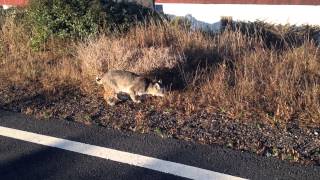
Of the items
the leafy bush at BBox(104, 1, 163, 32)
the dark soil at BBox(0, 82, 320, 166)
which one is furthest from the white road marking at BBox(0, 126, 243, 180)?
the leafy bush at BBox(104, 1, 163, 32)

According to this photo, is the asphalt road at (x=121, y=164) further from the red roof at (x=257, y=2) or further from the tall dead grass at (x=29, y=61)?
the red roof at (x=257, y=2)

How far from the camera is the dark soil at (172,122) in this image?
207 inches

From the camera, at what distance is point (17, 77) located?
8336 millimetres

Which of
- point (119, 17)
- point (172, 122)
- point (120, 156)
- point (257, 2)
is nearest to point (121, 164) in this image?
point (120, 156)

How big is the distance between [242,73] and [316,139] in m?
2.20

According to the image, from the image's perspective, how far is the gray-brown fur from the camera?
6914mm

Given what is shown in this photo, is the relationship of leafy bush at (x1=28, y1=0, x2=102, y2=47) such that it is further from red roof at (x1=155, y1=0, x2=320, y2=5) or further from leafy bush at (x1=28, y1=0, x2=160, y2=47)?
red roof at (x1=155, y1=0, x2=320, y2=5)

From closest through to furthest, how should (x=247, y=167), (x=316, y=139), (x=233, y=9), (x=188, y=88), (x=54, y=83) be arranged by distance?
(x=247, y=167)
(x=316, y=139)
(x=188, y=88)
(x=54, y=83)
(x=233, y=9)

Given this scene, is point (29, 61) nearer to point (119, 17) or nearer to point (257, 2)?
point (119, 17)

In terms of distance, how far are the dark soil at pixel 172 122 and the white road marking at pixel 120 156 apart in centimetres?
59

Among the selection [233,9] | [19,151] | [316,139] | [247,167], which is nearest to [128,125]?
[19,151]

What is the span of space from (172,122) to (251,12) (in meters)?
13.2

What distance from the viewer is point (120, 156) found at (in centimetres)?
518

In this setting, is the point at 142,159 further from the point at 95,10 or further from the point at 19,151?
the point at 95,10
